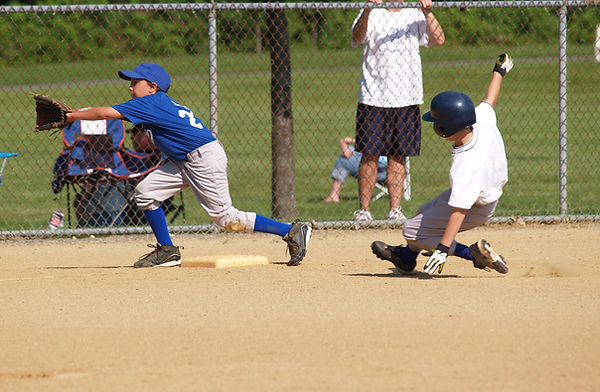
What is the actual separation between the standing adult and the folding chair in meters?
1.96

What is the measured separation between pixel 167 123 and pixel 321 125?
12.0 meters

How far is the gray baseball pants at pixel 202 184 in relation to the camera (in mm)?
6824

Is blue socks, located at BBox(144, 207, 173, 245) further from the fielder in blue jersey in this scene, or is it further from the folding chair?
the folding chair

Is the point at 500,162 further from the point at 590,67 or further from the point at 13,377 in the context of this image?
the point at 590,67

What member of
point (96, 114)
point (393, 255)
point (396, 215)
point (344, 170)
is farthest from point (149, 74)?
point (344, 170)

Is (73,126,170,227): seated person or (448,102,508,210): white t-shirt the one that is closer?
(448,102,508,210): white t-shirt

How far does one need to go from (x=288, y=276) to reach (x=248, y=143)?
1015cm

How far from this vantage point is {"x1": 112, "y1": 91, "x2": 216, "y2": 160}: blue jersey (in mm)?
6602

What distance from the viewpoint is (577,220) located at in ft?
29.2

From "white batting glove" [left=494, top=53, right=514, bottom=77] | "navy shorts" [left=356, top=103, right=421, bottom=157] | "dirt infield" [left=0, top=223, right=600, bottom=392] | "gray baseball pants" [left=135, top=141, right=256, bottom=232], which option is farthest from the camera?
"navy shorts" [left=356, top=103, right=421, bottom=157]

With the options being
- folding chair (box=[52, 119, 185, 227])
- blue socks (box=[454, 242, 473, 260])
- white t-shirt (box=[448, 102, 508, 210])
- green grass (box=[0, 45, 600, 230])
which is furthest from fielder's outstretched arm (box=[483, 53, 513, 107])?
folding chair (box=[52, 119, 185, 227])

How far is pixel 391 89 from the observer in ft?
28.4

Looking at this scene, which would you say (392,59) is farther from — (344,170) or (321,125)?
(321,125)

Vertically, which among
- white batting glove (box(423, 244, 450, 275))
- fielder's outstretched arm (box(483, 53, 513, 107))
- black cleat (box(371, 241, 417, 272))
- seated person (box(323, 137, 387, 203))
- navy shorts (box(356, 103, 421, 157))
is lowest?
seated person (box(323, 137, 387, 203))
